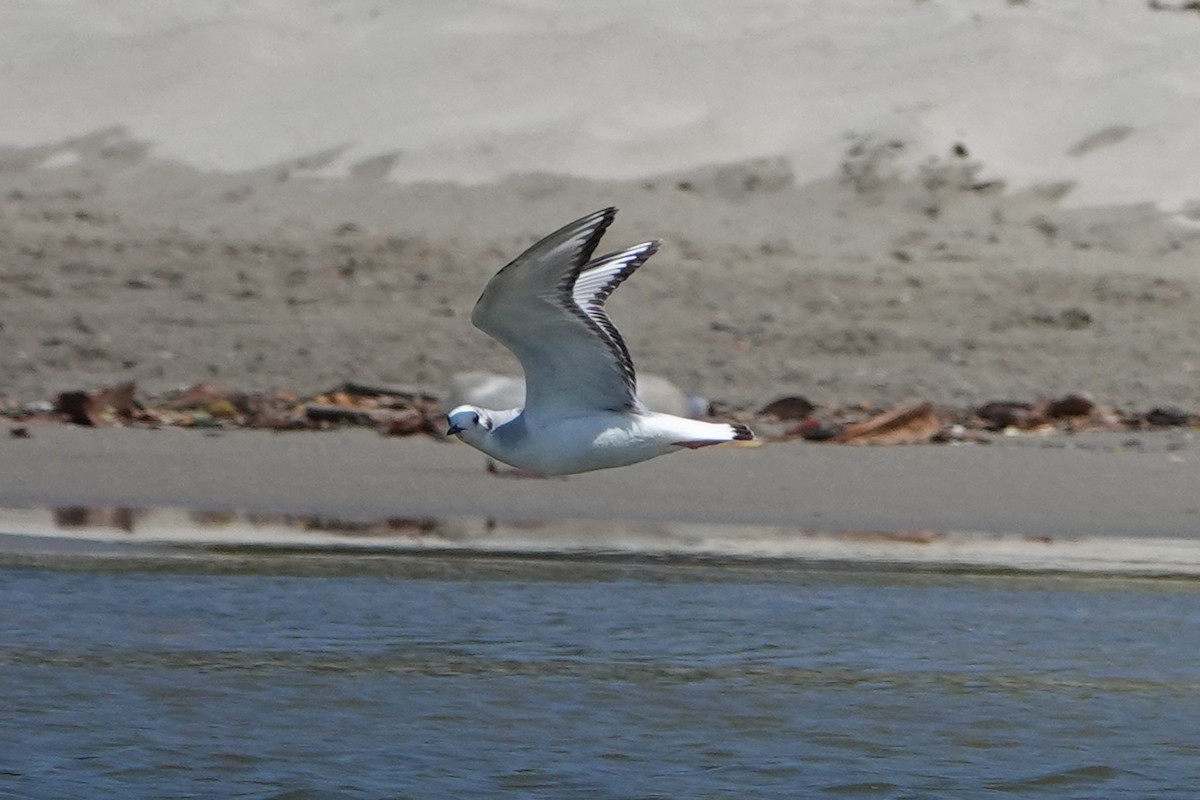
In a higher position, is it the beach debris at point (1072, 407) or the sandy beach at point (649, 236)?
the sandy beach at point (649, 236)

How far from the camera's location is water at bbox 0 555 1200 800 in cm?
682

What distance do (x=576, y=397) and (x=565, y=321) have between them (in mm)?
556

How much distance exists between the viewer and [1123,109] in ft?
50.0

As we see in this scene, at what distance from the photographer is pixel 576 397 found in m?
7.44

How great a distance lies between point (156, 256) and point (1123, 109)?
6336mm

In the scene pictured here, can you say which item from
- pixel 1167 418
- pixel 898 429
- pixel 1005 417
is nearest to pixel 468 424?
pixel 898 429

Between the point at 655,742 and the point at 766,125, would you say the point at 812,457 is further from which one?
the point at 766,125

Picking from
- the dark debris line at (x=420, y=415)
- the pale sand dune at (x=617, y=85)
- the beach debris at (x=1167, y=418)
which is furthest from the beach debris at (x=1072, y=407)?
the pale sand dune at (x=617, y=85)

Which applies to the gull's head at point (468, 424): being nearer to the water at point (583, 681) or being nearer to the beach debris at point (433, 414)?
the water at point (583, 681)

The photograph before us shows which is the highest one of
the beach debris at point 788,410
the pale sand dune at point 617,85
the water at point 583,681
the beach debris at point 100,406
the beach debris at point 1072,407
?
the pale sand dune at point 617,85

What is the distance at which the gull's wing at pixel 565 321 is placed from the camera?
21.6 feet

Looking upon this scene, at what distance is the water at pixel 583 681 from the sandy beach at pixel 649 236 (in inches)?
36.4

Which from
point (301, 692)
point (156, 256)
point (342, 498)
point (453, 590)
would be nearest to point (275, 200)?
point (156, 256)

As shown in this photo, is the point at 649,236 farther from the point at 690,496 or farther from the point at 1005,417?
the point at 690,496
